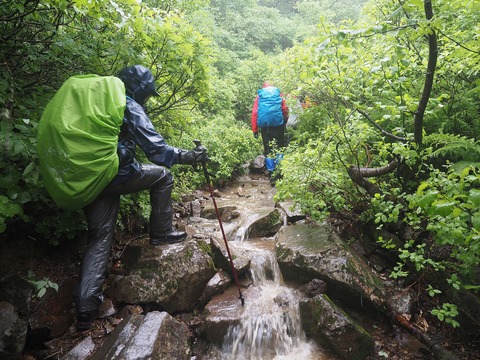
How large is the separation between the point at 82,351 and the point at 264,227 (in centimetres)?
413

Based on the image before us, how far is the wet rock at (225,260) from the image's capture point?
15.4 feet

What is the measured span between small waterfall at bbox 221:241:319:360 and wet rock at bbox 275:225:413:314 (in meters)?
0.48

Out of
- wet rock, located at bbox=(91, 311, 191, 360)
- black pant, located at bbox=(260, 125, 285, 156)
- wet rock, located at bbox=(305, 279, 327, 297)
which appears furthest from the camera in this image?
black pant, located at bbox=(260, 125, 285, 156)

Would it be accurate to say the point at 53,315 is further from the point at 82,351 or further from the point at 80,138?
the point at 80,138

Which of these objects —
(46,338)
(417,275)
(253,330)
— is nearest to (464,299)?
(417,275)

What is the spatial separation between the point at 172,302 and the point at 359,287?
8.84 feet

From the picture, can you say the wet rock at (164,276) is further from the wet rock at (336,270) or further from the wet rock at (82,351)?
the wet rock at (336,270)

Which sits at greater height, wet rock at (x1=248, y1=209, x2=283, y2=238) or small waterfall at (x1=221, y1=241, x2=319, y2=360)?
wet rock at (x1=248, y1=209, x2=283, y2=238)

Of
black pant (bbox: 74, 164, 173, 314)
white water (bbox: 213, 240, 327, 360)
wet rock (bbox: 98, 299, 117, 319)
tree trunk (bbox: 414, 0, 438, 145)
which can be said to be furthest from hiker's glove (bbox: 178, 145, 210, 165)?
tree trunk (bbox: 414, 0, 438, 145)

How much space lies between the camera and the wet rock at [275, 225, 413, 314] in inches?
154

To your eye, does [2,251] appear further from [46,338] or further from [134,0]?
[134,0]

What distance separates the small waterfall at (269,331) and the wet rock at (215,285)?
449 millimetres

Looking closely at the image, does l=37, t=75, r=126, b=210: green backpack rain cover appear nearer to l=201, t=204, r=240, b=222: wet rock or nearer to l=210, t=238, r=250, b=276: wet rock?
l=210, t=238, r=250, b=276: wet rock

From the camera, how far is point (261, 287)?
15.5 ft
